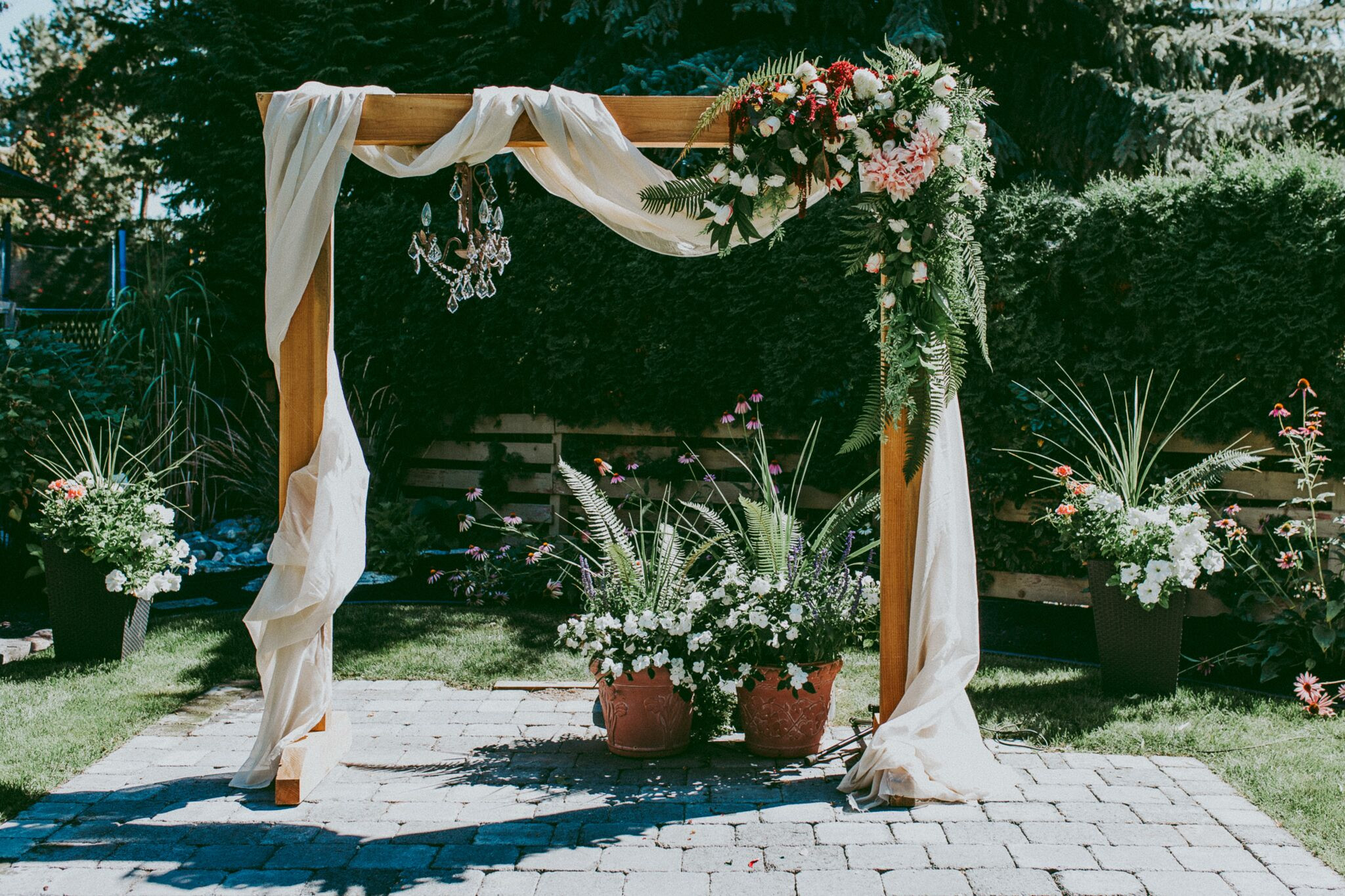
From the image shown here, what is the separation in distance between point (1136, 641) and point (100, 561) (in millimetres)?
4701

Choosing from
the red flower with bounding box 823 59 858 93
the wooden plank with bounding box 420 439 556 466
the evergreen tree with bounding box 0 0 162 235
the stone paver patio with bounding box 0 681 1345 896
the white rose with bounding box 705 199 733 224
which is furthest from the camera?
the evergreen tree with bounding box 0 0 162 235

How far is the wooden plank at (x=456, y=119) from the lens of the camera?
358 centimetres

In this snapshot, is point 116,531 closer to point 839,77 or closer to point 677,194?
point 677,194

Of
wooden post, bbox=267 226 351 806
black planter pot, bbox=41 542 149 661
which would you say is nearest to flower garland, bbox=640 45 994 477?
wooden post, bbox=267 226 351 806

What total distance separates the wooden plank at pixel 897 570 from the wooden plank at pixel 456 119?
131 centimetres

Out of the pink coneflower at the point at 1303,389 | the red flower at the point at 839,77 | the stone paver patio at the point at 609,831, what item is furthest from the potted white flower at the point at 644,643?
the pink coneflower at the point at 1303,389

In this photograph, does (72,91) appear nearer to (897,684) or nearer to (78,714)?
(78,714)

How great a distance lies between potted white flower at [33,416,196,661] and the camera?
4.80 m

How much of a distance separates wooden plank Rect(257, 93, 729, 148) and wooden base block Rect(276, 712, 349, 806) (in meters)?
2.07

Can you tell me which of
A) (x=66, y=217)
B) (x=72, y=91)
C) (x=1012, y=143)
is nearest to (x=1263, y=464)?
(x=1012, y=143)

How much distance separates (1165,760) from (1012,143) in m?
5.51

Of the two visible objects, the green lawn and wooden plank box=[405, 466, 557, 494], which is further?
wooden plank box=[405, 466, 557, 494]

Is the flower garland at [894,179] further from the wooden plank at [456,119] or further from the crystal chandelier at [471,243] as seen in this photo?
the crystal chandelier at [471,243]

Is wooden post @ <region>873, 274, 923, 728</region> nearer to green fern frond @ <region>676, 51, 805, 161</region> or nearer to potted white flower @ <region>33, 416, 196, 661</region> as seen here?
green fern frond @ <region>676, 51, 805, 161</region>
